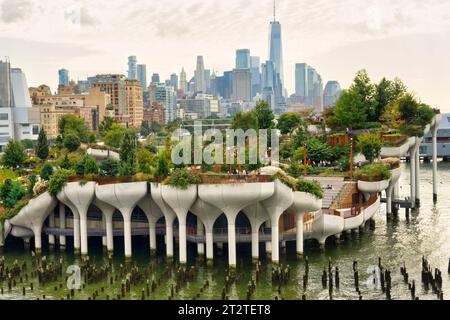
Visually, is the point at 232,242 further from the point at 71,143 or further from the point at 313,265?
the point at 71,143

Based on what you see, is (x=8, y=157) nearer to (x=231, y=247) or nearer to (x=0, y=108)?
(x=231, y=247)

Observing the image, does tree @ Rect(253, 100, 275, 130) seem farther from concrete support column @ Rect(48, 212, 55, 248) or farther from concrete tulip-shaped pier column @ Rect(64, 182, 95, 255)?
concrete tulip-shaped pier column @ Rect(64, 182, 95, 255)

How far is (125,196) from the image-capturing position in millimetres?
43656

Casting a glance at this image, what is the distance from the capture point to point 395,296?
35469 millimetres

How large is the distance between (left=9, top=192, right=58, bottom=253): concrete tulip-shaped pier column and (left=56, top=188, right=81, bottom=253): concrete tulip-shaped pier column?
49.1 inches

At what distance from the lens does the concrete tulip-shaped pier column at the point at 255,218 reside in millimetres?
42031

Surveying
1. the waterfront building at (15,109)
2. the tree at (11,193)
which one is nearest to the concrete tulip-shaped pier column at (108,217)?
the tree at (11,193)

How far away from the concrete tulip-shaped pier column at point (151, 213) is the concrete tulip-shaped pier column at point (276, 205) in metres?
8.75

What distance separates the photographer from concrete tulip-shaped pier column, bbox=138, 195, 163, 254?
45.9m

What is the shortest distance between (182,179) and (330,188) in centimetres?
1810
